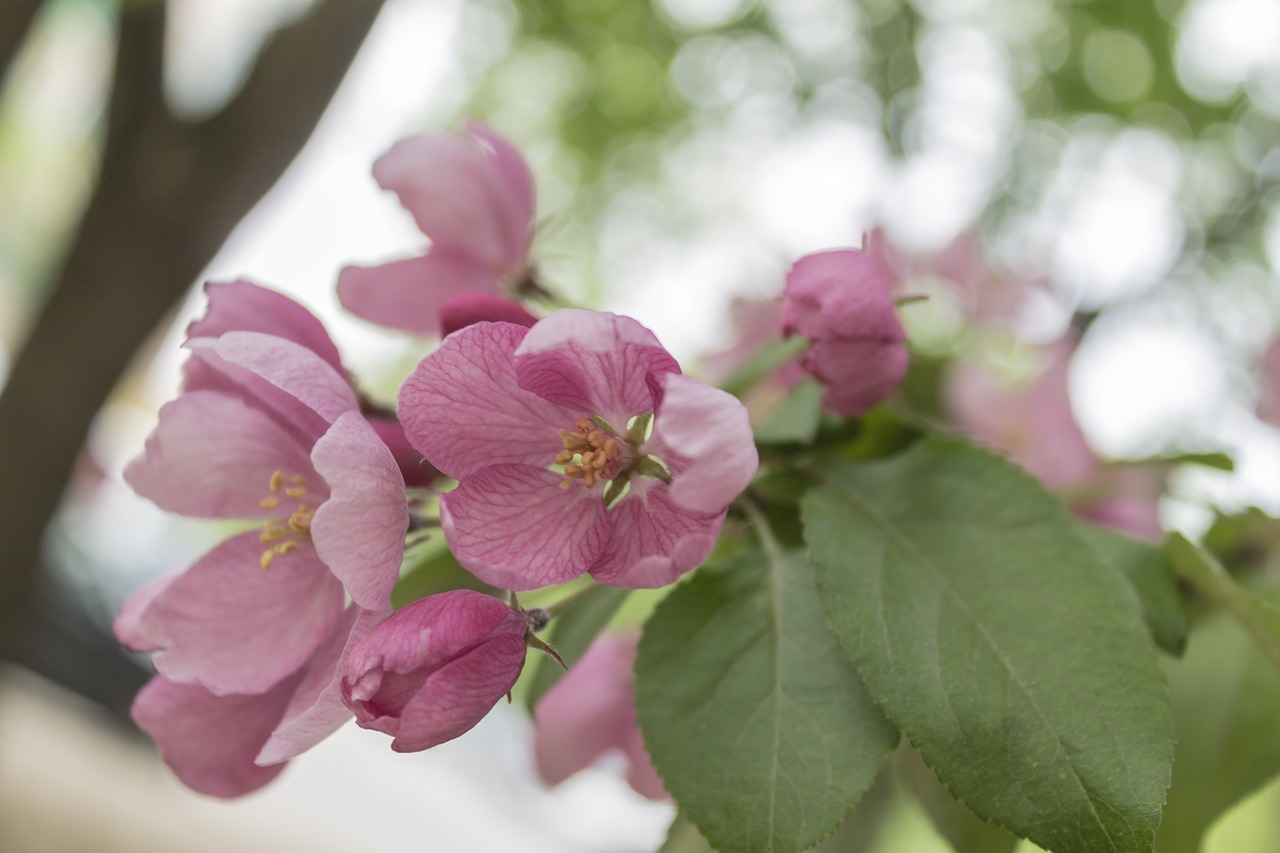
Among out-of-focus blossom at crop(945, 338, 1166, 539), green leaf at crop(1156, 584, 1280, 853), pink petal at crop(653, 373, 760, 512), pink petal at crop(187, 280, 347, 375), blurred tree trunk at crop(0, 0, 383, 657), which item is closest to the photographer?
pink petal at crop(653, 373, 760, 512)

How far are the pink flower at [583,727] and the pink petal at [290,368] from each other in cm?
30

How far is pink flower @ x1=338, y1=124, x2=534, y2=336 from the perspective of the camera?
0.54 meters

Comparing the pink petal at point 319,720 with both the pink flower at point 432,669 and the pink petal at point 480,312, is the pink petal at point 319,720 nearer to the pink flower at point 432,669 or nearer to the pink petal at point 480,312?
the pink flower at point 432,669

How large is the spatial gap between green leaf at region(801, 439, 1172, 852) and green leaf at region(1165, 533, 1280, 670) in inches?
4.5

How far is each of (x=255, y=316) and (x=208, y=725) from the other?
18cm

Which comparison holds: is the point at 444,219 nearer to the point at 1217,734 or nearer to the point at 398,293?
the point at 398,293

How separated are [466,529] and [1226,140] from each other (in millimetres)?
2942

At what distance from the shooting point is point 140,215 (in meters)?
1.50

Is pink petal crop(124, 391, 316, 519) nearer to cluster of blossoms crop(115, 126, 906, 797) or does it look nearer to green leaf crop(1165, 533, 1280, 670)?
cluster of blossoms crop(115, 126, 906, 797)

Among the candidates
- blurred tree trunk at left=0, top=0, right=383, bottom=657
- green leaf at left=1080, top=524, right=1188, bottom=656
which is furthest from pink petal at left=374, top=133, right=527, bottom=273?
blurred tree trunk at left=0, top=0, right=383, bottom=657

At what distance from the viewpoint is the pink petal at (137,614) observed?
0.43 m

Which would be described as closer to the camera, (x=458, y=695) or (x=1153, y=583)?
(x=458, y=695)

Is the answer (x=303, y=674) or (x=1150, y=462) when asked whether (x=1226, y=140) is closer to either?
(x=1150, y=462)

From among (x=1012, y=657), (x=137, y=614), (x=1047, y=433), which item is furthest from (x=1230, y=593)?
(x=137, y=614)
